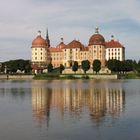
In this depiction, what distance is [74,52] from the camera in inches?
4478

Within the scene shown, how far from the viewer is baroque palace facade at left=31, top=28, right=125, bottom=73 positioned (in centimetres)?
11023

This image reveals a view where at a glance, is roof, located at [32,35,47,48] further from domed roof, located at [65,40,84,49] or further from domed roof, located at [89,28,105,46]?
domed roof, located at [89,28,105,46]

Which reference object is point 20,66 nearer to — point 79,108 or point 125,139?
point 79,108

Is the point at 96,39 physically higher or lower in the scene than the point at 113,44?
higher

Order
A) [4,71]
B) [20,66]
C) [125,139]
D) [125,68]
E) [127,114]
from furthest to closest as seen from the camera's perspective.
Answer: [4,71] → [20,66] → [125,68] → [127,114] → [125,139]

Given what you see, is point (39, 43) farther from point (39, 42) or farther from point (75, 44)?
point (75, 44)

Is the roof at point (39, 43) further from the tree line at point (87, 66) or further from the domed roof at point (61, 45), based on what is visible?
the tree line at point (87, 66)

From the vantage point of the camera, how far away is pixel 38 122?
18516 millimetres

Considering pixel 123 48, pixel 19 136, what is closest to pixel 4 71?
pixel 123 48

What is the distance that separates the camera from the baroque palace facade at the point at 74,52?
362 ft

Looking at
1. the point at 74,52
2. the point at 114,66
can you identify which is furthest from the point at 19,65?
the point at 114,66

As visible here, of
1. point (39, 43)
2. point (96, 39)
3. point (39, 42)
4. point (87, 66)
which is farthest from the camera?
point (39, 42)

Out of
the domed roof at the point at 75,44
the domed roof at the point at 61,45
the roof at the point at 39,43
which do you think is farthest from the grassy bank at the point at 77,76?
the domed roof at the point at 61,45

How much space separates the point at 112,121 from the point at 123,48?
101 m
